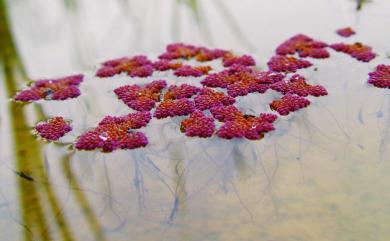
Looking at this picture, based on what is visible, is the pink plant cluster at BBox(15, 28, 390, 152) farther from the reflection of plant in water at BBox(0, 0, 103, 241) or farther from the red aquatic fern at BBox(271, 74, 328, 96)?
the reflection of plant in water at BBox(0, 0, 103, 241)

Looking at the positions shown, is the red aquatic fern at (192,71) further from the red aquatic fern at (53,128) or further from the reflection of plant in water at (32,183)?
the reflection of plant in water at (32,183)

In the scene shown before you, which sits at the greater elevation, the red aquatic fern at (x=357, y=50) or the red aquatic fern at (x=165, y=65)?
the red aquatic fern at (x=165, y=65)

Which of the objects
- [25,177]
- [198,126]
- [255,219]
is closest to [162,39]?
[198,126]

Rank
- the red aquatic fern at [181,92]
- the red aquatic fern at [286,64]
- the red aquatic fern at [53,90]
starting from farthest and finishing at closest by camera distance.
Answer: the red aquatic fern at [286,64] < the red aquatic fern at [53,90] < the red aquatic fern at [181,92]

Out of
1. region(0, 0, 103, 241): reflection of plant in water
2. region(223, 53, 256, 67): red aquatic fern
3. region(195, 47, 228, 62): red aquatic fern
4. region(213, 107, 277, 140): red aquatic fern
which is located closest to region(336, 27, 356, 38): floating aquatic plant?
region(223, 53, 256, 67): red aquatic fern

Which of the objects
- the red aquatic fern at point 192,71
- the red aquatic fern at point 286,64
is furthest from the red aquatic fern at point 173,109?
the red aquatic fern at point 286,64

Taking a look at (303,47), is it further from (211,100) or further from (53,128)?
(53,128)
